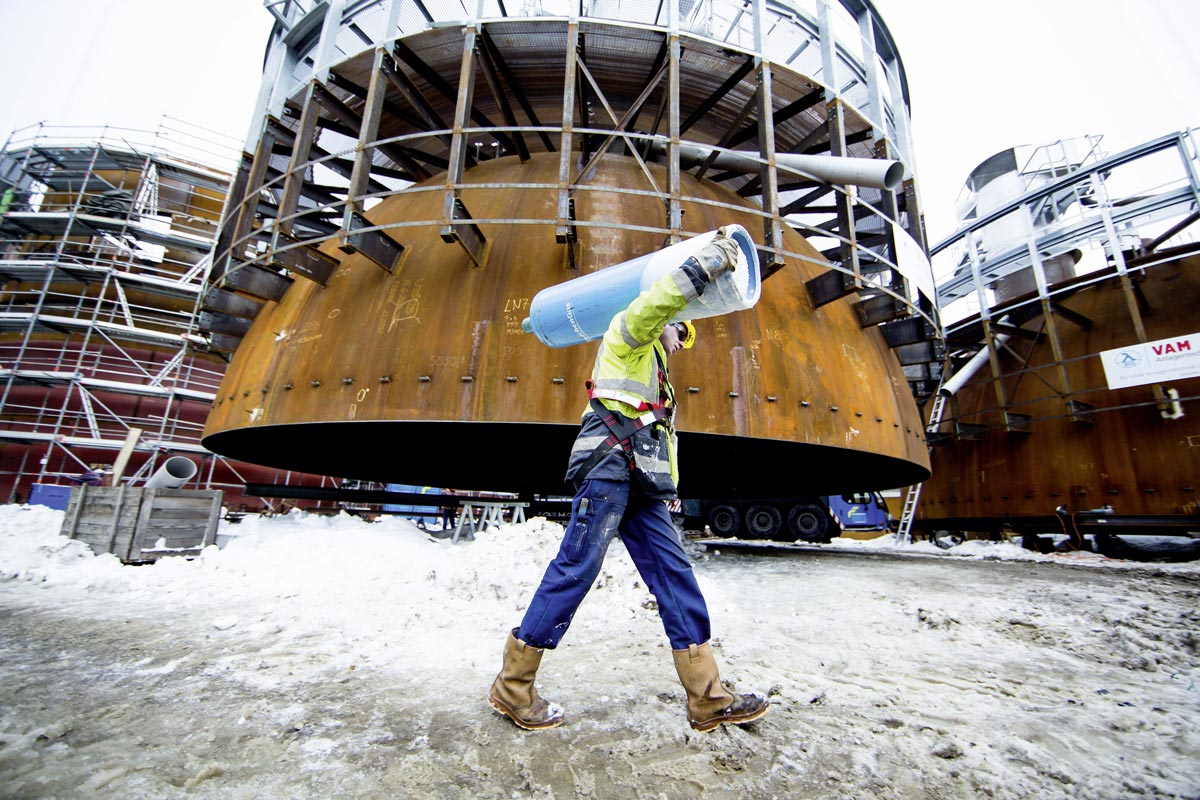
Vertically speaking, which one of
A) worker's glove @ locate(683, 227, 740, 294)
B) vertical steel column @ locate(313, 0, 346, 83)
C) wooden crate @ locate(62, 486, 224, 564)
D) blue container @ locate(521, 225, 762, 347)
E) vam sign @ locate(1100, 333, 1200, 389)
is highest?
vertical steel column @ locate(313, 0, 346, 83)

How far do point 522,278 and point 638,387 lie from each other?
3802mm

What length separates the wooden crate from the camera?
5531 mm

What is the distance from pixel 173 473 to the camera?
727 cm

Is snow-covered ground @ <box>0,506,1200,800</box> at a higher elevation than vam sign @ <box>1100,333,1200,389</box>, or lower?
lower

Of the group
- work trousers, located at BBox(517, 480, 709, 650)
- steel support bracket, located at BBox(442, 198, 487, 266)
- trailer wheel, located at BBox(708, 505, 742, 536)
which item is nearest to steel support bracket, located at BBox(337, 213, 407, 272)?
steel support bracket, located at BBox(442, 198, 487, 266)

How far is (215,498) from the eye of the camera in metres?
6.19

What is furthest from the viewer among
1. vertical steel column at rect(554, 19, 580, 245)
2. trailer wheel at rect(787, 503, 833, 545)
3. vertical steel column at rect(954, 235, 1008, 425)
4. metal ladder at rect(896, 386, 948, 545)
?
metal ladder at rect(896, 386, 948, 545)

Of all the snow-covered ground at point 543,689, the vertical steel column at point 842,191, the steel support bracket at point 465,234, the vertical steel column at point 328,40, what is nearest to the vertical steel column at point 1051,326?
the vertical steel column at point 842,191

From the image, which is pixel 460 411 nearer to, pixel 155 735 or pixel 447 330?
pixel 447 330

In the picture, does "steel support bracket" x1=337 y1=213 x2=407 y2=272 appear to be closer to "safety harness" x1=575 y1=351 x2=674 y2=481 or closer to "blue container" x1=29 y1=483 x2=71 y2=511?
"safety harness" x1=575 y1=351 x2=674 y2=481

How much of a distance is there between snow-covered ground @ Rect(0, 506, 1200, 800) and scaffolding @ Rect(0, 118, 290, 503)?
40.0 ft

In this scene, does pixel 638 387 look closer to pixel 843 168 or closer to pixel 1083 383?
pixel 843 168

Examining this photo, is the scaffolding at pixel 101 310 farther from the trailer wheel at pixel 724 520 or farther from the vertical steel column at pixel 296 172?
the trailer wheel at pixel 724 520

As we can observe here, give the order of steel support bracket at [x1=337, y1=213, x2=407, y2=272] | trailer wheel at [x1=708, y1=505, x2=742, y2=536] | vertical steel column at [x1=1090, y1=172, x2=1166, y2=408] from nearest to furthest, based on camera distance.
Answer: steel support bracket at [x1=337, y1=213, x2=407, y2=272], vertical steel column at [x1=1090, y1=172, x2=1166, y2=408], trailer wheel at [x1=708, y1=505, x2=742, y2=536]
